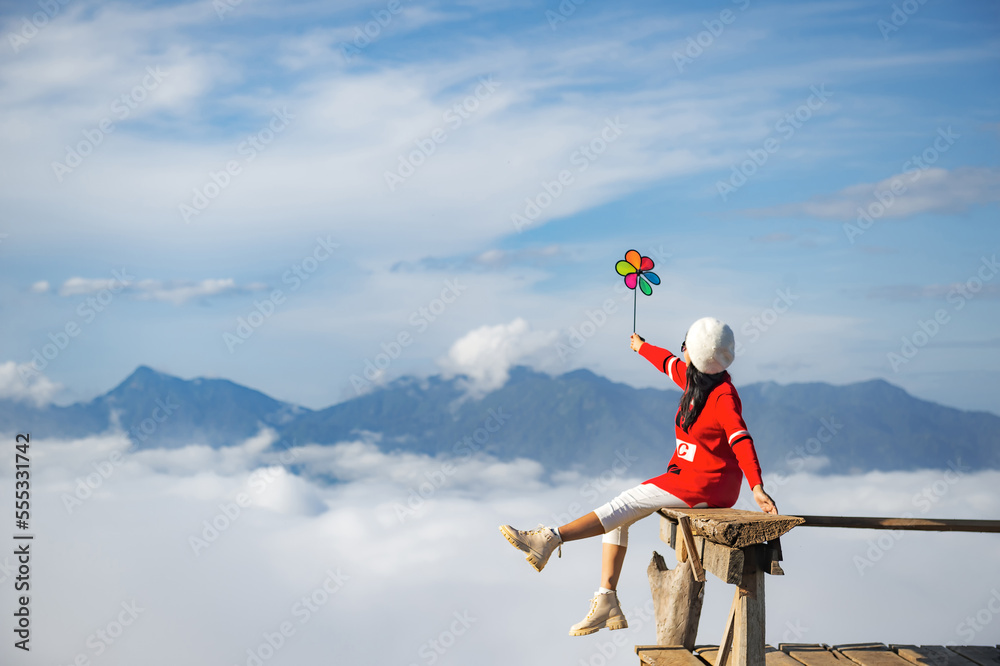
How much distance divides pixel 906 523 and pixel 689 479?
51.8 inches

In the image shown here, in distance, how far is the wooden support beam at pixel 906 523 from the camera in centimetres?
473

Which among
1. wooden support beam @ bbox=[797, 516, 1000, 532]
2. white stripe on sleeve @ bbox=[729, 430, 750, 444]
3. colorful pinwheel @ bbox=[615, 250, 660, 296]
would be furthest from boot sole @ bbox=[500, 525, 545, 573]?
colorful pinwheel @ bbox=[615, 250, 660, 296]

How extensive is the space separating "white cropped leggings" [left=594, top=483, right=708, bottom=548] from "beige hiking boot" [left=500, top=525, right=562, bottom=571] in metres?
0.34

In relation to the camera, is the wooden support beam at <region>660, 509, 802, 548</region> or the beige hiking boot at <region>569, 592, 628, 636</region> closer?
the wooden support beam at <region>660, 509, 802, 548</region>

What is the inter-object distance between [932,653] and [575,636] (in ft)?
8.94

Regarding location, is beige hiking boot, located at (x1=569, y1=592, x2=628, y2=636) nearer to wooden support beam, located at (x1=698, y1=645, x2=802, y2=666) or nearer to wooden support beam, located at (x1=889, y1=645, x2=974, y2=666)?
wooden support beam, located at (x1=698, y1=645, x2=802, y2=666)

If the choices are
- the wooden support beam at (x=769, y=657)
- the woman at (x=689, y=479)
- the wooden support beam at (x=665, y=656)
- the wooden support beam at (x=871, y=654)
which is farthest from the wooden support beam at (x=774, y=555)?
the wooden support beam at (x=871, y=654)

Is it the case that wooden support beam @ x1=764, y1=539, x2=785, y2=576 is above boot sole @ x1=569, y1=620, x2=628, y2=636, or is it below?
above

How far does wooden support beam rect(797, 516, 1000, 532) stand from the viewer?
15.5 feet

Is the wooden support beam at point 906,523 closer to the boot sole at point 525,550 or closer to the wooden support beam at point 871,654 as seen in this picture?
the wooden support beam at point 871,654

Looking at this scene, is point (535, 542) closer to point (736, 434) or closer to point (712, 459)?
point (712, 459)

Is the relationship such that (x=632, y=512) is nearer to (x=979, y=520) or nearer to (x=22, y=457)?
(x=979, y=520)

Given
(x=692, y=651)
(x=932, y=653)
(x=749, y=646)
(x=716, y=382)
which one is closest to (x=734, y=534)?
(x=749, y=646)

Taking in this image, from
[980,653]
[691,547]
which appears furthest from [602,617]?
[980,653]
